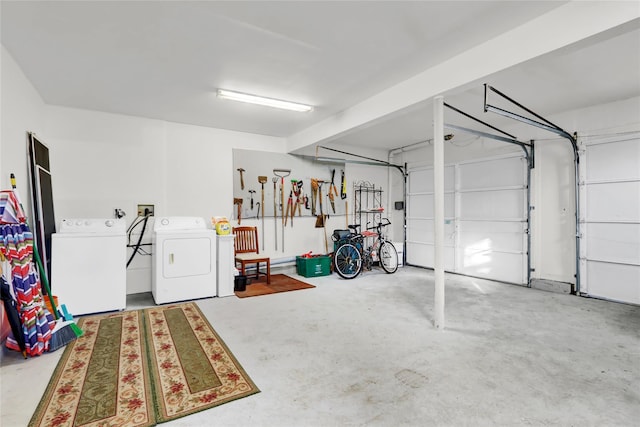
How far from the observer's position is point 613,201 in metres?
4.52

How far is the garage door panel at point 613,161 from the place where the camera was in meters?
4.32

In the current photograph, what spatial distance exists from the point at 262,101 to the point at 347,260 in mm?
3355

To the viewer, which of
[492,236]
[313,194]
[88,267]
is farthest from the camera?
[313,194]

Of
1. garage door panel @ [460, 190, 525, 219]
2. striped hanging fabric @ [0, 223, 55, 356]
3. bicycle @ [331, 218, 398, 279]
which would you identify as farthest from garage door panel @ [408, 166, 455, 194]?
striped hanging fabric @ [0, 223, 55, 356]

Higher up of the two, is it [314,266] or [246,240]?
[246,240]

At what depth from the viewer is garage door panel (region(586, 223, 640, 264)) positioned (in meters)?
4.33

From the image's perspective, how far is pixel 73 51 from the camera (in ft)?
9.58

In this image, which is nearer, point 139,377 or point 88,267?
point 139,377

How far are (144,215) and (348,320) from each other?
3608 millimetres

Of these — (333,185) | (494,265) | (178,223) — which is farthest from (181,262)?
(494,265)

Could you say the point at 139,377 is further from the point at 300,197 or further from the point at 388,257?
the point at 388,257

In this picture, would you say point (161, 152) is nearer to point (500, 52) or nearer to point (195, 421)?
point (195, 421)

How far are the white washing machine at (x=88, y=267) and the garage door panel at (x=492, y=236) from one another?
598 centimetres

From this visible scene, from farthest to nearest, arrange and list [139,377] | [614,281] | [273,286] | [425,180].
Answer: [425,180]
[273,286]
[614,281]
[139,377]
